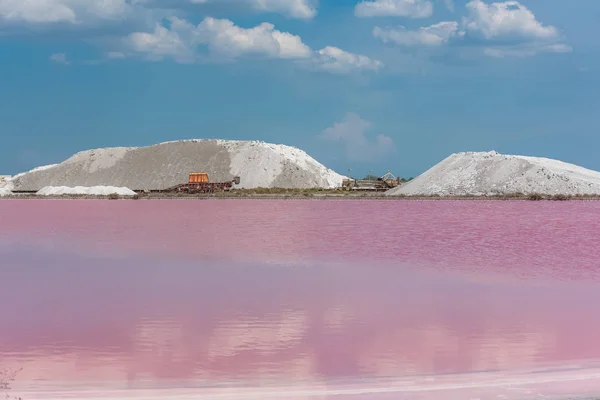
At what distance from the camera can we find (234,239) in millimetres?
25906

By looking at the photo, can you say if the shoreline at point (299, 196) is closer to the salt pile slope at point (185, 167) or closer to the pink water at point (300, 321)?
the salt pile slope at point (185, 167)

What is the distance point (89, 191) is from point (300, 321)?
73.4 meters

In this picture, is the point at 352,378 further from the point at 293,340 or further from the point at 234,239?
the point at 234,239

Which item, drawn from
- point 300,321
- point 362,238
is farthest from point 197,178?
point 300,321

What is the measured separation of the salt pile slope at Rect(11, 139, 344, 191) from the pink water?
6222 centimetres

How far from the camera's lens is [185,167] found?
89.4 metres

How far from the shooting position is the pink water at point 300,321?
7230 millimetres

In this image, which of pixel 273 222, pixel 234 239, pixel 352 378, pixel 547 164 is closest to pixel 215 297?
pixel 352 378

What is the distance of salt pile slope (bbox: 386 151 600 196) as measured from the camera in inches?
2446

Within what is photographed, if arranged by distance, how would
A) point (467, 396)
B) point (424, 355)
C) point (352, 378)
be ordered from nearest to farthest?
point (467, 396) < point (352, 378) < point (424, 355)

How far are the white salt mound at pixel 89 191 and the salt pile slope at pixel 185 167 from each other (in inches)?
250

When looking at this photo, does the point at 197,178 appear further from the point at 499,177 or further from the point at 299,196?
the point at 499,177

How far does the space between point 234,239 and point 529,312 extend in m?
15.5

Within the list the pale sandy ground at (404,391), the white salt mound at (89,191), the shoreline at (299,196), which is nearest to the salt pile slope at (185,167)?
the white salt mound at (89,191)
